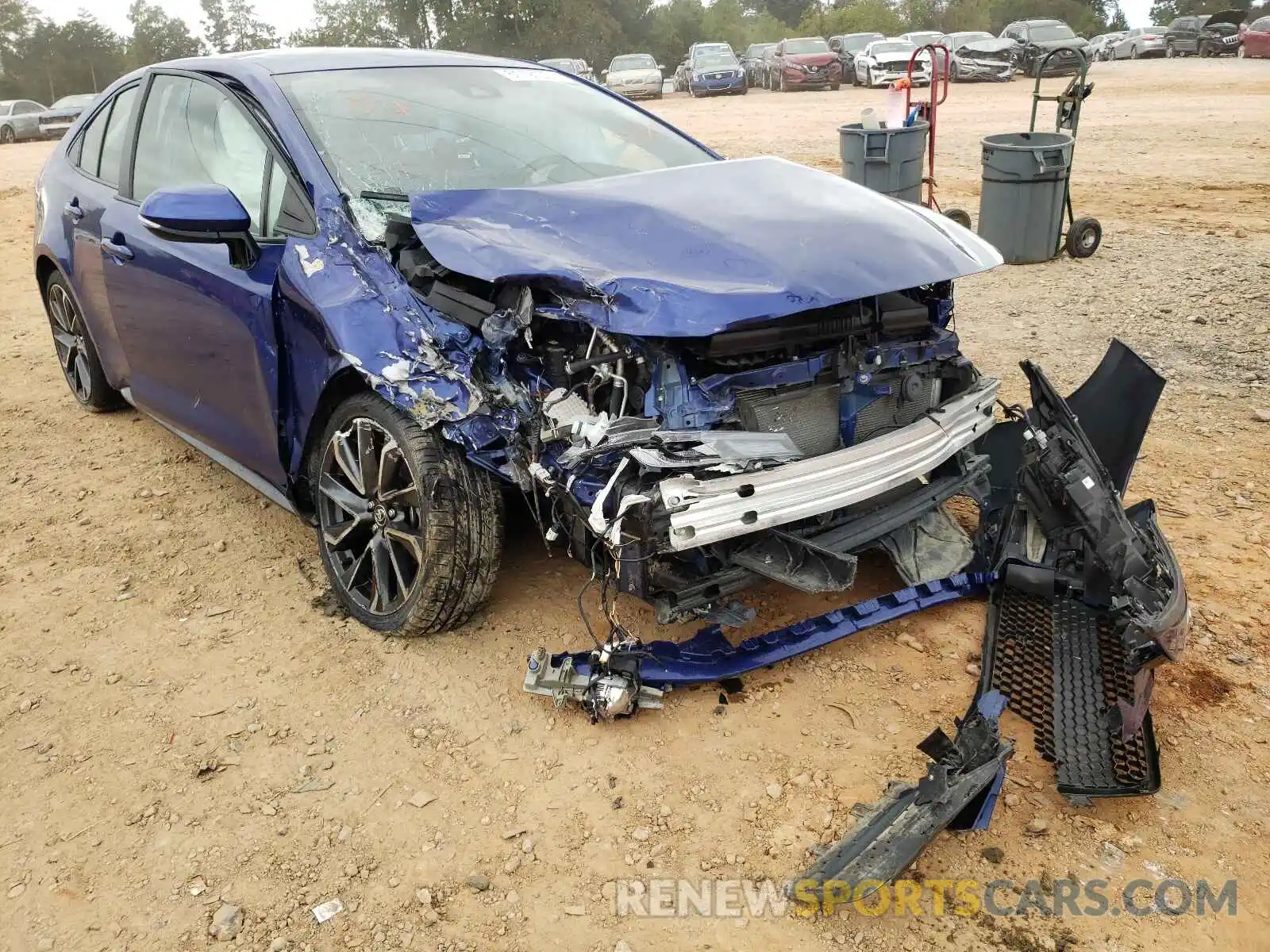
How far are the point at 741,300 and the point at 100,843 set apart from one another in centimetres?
213

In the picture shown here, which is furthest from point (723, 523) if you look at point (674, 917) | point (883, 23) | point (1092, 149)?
point (883, 23)

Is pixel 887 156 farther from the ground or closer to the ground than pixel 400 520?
farther from the ground

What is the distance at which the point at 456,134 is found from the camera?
11.8 ft

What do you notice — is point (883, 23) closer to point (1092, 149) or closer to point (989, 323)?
point (1092, 149)

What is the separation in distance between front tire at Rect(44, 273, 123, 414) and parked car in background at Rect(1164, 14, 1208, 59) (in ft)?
115

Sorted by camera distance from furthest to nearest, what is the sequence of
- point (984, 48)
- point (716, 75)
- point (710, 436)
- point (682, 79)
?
point (682, 79)
point (716, 75)
point (984, 48)
point (710, 436)

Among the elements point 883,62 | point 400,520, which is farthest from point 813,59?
point 400,520

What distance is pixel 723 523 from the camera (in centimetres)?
251

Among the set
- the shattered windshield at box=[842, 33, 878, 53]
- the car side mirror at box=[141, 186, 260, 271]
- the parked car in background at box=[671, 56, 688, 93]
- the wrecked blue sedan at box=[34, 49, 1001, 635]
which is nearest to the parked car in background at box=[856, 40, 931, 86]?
the shattered windshield at box=[842, 33, 878, 53]

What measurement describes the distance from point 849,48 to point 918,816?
101ft

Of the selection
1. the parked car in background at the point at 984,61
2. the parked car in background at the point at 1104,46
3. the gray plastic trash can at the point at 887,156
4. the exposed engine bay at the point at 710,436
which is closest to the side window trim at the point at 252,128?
the exposed engine bay at the point at 710,436

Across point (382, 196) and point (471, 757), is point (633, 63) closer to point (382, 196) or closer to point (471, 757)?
point (382, 196)

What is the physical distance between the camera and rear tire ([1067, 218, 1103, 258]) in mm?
7809

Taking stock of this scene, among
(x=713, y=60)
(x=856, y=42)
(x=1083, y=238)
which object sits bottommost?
(x=1083, y=238)
